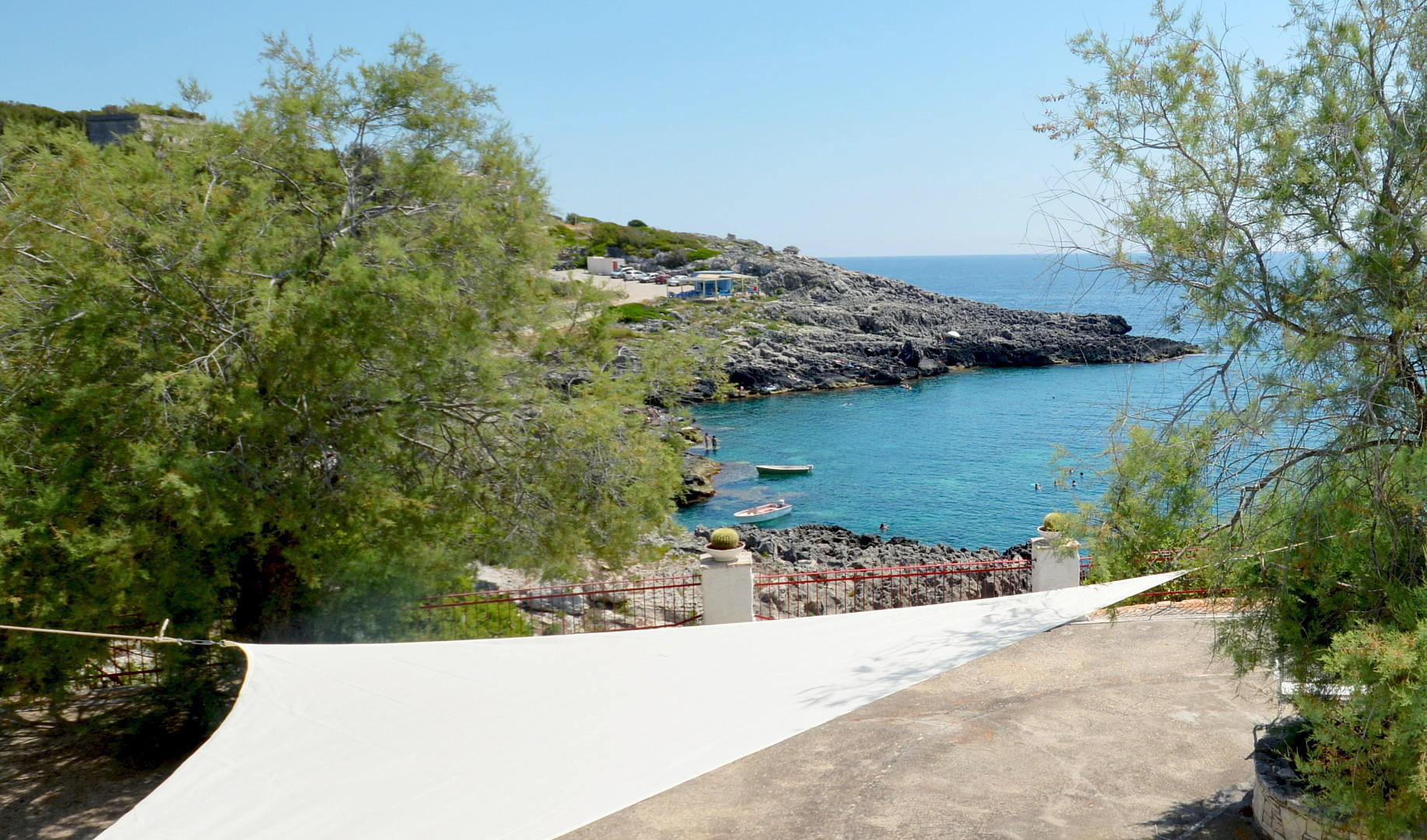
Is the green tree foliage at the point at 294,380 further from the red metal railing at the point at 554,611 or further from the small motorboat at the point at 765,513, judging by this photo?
the small motorboat at the point at 765,513

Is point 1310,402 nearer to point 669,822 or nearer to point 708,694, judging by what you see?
point 708,694

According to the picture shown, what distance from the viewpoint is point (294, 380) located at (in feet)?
29.9

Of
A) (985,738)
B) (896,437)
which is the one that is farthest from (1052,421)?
(985,738)

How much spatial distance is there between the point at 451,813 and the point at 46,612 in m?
4.87

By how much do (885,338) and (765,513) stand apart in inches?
1437

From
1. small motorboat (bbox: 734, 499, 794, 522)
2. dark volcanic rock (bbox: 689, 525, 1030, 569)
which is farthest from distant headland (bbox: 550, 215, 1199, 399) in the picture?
dark volcanic rock (bbox: 689, 525, 1030, 569)

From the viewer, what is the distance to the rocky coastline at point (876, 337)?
6019 centimetres

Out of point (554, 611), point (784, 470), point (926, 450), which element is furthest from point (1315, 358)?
point (926, 450)

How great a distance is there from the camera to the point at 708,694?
654 centimetres

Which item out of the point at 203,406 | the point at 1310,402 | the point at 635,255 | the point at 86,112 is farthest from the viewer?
the point at 635,255

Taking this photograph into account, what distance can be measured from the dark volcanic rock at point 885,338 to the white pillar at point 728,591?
45662 millimetres

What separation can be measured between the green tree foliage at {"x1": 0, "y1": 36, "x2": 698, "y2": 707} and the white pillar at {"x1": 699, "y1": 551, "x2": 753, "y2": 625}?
0.99 meters

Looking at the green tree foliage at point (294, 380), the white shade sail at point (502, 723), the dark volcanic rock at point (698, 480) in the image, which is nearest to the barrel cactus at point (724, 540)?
the green tree foliage at point (294, 380)

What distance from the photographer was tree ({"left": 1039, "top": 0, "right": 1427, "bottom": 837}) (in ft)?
15.9
